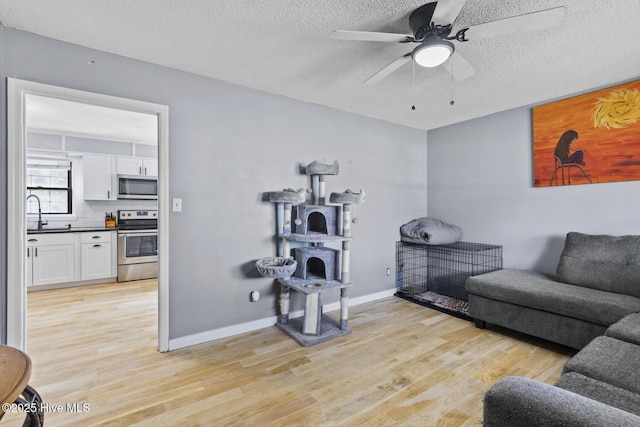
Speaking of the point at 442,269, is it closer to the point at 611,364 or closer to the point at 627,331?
the point at 627,331

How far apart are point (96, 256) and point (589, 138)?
6113 mm

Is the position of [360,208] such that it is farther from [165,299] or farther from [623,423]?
[623,423]

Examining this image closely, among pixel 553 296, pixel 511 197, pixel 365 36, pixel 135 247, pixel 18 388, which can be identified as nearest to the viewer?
pixel 18 388

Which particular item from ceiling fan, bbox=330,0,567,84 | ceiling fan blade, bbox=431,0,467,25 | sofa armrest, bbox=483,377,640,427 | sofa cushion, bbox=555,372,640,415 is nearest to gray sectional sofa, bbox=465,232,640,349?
sofa cushion, bbox=555,372,640,415

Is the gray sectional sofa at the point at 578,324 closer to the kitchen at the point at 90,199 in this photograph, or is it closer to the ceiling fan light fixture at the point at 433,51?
the ceiling fan light fixture at the point at 433,51

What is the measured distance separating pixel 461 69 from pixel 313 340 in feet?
7.64

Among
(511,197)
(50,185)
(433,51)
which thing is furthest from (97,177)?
(511,197)

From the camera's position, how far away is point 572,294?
2.26m

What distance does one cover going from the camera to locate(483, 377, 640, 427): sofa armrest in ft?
2.45

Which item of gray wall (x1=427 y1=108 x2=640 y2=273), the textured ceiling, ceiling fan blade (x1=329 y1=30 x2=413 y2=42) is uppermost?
the textured ceiling

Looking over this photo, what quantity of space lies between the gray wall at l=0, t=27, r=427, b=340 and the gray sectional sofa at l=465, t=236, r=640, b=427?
1.76 metres

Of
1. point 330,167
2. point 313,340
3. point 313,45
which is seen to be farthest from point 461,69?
point 313,340

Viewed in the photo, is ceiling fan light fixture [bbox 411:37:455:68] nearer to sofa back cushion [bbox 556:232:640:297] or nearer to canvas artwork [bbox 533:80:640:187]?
canvas artwork [bbox 533:80:640:187]

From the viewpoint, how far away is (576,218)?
9.29 ft
